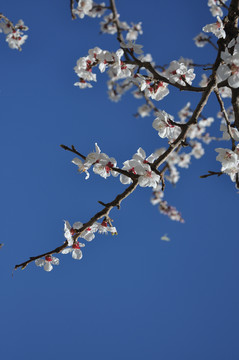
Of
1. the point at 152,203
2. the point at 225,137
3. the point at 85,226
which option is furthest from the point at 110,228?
the point at 152,203

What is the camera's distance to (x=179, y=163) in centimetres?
878

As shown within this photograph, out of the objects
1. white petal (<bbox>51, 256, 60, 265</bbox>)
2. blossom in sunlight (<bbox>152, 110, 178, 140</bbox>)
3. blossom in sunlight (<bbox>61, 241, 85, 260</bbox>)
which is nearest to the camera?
blossom in sunlight (<bbox>152, 110, 178, 140</bbox>)

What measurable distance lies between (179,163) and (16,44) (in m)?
5.77

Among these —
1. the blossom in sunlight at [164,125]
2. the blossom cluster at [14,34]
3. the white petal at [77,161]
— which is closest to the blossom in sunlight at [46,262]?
the white petal at [77,161]

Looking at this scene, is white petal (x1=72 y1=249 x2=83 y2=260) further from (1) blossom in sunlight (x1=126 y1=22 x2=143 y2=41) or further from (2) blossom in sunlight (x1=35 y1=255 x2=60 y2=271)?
(1) blossom in sunlight (x1=126 y1=22 x2=143 y2=41)

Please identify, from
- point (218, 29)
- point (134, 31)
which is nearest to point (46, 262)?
point (218, 29)

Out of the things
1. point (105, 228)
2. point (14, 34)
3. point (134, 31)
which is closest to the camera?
point (105, 228)

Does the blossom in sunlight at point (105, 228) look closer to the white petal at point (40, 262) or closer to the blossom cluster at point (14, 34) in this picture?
the white petal at point (40, 262)

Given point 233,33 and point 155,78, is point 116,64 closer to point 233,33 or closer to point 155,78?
point 155,78

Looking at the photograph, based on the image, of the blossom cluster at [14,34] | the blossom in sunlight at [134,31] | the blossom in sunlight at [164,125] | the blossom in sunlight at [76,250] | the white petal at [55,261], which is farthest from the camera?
the blossom in sunlight at [134,31]

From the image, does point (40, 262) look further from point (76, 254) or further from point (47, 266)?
point (76, 254)

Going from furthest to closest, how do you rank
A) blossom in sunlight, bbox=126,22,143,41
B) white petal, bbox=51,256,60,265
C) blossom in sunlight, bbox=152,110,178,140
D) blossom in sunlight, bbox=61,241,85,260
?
blossom in sunlight, bbox=126,22,143,41 → white petal, bbox=51,256,60,265 → blossom in sunlight, bbox=61,241,85,260 → blossom in sunlight, bbox=152,110,178,140

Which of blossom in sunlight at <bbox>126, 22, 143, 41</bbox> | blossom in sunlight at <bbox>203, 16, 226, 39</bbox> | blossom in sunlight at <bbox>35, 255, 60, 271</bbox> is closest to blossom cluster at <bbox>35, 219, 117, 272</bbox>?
blossom in sunlight at <bbox>35, 255, 60, 271</bbox>

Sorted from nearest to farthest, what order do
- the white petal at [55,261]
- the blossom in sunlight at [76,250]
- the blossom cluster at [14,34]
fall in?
the blossom in sunlight at [76,250] < the white petal at [55,261] < the blossom cluster at [14,34]
